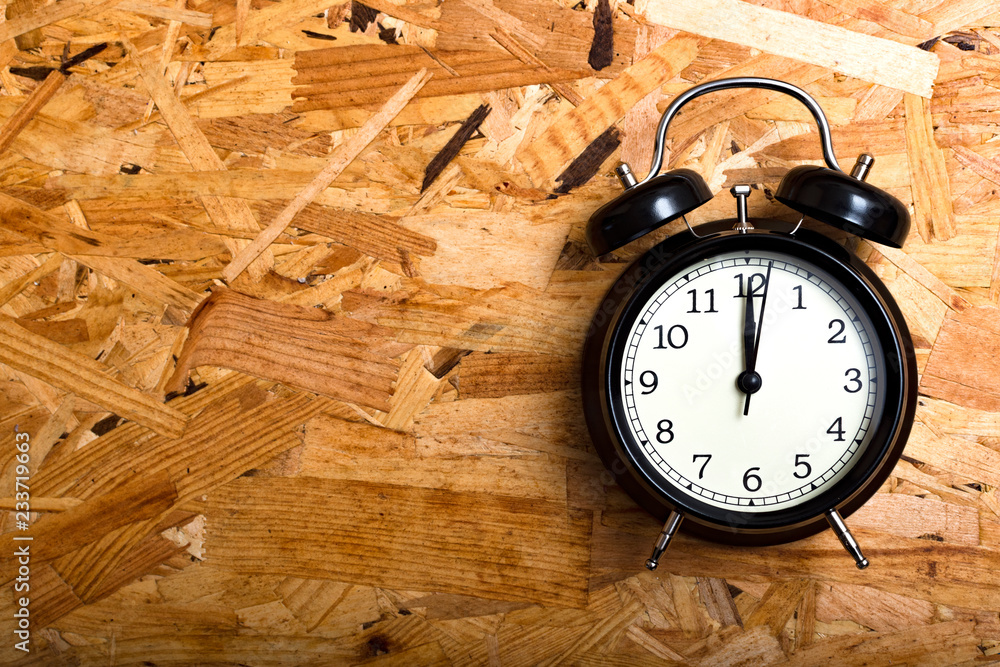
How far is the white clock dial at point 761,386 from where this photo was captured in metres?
0.78

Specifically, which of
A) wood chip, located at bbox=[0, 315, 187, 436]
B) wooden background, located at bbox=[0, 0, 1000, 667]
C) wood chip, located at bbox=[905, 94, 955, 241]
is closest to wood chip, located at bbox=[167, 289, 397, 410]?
wooden background, located at bbox=[0, 0, 1000, 667]

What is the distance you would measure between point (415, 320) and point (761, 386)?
0.46 m

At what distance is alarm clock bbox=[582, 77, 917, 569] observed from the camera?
76cm

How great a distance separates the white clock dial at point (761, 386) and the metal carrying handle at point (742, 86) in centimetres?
14

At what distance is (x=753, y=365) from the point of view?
77cm

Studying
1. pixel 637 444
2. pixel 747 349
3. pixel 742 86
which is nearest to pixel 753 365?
pixel 747 349

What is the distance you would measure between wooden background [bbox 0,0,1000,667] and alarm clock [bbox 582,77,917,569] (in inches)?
4.1

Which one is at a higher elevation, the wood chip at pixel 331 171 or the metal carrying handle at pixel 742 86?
the metal carrying handle at pixel 742 86

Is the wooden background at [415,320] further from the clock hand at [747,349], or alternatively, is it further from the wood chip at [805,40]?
the clock hand at [747,349]

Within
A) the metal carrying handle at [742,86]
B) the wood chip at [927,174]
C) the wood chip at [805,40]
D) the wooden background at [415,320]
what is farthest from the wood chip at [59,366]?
the wood chip at [927,174]

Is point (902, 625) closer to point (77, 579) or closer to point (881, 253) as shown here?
point (881, 253)

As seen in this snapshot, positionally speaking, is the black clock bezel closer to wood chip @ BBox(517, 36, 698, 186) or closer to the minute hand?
the minute hand

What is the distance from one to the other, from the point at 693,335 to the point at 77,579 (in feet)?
3.13

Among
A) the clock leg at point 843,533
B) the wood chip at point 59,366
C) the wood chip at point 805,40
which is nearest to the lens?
the clock leg at point 843,533
